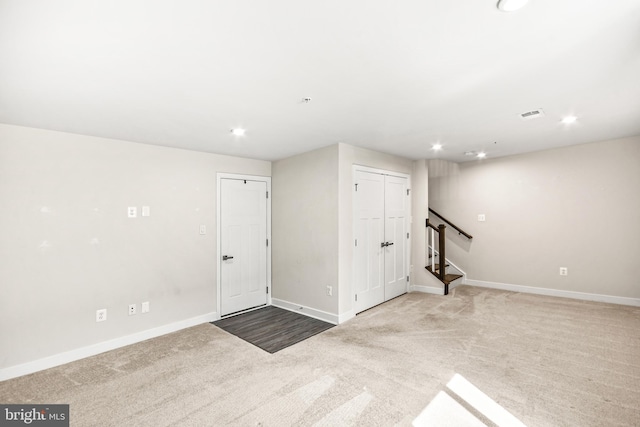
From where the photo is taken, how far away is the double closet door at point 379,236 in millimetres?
4316

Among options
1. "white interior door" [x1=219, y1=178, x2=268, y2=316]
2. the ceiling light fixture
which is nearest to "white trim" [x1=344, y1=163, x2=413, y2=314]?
"white interior door" [x1=219, y1=178, x2=268, y2=316]

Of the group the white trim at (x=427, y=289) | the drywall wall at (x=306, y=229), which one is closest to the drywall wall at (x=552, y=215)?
the white trim at (x=427, y=289)

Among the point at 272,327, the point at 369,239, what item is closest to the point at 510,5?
the point at 369,239

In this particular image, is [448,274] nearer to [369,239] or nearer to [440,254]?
[440,254]

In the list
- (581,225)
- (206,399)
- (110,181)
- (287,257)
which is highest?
(110,181)

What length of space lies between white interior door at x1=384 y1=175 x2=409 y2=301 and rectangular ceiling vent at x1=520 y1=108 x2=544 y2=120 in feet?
6.91

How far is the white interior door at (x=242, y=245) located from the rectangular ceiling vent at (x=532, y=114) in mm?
3587

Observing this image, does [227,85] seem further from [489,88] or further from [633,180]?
[633,180]

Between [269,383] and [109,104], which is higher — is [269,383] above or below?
below

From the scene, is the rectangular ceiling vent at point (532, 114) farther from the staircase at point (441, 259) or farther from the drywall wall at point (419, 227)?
the staircase at point (441, 259)

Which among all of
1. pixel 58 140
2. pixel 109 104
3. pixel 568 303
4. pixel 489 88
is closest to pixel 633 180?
pixel 568 303

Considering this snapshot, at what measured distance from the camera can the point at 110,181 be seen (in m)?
3.40

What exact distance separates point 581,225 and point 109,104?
6.28m

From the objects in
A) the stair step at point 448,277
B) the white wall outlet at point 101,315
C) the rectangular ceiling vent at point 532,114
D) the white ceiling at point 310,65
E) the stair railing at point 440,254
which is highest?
the rectangular ceiling vent at point 532,114
